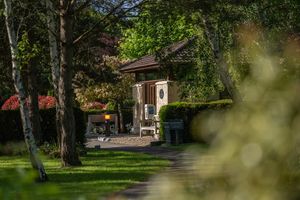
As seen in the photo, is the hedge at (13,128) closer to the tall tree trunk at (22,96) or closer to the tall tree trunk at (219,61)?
Result: the tall tree trunk at (219,61)

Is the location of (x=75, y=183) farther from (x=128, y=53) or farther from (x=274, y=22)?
(x=128, y=53)

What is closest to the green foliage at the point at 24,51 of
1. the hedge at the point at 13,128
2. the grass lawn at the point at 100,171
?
the grass lawn at the point at 100,171

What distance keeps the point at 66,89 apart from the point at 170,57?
4257 millimetres

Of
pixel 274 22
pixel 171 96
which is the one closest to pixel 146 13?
pixel 274 22

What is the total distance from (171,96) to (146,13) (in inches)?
608

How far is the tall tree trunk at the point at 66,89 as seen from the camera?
16.0m

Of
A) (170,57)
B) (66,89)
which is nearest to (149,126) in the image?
(170,57)

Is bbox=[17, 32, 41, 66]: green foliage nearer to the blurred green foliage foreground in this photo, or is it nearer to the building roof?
the building roof

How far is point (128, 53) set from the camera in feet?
167

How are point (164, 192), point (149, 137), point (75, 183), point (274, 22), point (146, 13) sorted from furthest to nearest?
1. point (149, 137)
2. point (274, 22)
3. point (146, 13)
4. point (75, 183)
5. point (164, 192)

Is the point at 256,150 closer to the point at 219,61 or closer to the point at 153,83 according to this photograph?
the point at 219,61

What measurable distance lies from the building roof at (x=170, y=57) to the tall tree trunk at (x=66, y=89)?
3.57 m

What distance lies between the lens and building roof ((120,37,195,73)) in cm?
1938

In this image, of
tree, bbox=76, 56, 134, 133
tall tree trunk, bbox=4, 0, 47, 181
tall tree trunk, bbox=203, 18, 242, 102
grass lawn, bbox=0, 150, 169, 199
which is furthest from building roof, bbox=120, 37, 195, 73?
tall tree trunk, bbox=4, 0, 47, 181
